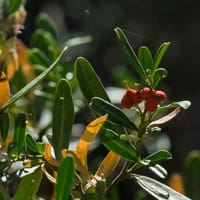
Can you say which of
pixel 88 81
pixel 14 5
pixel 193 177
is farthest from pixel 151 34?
pixel 88 81

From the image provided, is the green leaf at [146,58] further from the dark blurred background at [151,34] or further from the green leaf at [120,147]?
the dark blurred background at [151,34]

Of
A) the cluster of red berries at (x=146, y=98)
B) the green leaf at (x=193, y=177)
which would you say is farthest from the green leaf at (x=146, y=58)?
the green leaf at (x=193, y=177)

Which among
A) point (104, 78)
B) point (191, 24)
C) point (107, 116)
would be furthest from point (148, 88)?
point (191, 24)

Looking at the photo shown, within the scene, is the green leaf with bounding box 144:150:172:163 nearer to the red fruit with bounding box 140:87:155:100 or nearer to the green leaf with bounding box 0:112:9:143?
the red fruit with bounding box 140:87:155:100

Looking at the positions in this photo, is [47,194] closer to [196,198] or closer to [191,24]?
[196,198]

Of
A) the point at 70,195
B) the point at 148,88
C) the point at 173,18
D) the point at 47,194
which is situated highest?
the point at 148,88

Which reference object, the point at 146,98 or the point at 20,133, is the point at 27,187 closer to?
the point at 20,133

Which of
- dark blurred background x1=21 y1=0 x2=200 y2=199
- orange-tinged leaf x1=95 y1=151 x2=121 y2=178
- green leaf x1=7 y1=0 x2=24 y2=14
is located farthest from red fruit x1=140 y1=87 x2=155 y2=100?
dark blurred background x1=21 y1=0 x2=200 y2=199
